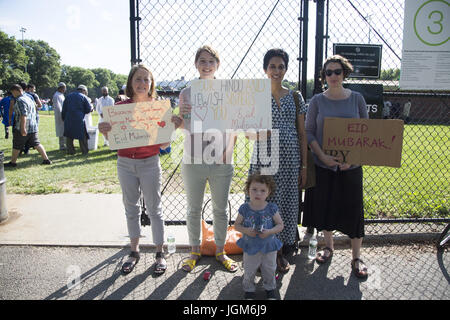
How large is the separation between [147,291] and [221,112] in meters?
1.70

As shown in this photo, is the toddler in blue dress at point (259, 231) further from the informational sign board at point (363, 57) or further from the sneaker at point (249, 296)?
the informational sign board at point (363, 57)

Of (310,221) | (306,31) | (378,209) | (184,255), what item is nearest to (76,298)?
(184,255)

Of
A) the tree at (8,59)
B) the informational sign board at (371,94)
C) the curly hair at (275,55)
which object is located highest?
the tree at (8,59)

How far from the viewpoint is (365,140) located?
2797 millimetres

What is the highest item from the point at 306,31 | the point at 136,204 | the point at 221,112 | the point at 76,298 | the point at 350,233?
the point at 306,31

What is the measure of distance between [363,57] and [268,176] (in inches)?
74.1

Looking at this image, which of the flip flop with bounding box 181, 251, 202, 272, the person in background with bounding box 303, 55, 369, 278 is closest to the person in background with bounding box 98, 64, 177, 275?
the flip flop with bounding box 181, 251, 202, 272

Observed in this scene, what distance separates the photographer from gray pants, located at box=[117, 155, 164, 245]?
2.80 metres

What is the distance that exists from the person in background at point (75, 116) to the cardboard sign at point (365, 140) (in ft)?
24.6

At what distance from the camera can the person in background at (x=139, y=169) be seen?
2748mm

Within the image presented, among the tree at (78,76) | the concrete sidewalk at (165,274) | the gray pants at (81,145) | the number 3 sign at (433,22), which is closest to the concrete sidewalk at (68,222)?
the concrete sidewalk at (165,274)

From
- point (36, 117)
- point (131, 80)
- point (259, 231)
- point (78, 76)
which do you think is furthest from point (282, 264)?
point (78, 76)

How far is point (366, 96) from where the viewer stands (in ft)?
10.9

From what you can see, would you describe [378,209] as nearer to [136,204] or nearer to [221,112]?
[221,112]
